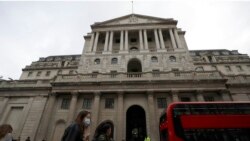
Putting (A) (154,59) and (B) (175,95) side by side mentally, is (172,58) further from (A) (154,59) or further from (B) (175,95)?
(B) (175,95)

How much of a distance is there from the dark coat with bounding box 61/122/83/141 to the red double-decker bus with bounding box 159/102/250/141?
7078 mm

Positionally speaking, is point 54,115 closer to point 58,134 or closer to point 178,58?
point 58,134

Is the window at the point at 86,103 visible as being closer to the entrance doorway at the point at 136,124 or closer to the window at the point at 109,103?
the window at the point at 109,103

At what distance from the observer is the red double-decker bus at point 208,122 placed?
9.18 m

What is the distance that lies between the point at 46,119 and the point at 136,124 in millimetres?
11343

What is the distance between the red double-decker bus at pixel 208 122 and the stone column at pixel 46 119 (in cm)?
1442

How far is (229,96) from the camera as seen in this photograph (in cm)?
1812

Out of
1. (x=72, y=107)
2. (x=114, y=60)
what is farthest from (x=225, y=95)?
(x=72, y=107)

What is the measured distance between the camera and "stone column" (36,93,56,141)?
17203 millimetres

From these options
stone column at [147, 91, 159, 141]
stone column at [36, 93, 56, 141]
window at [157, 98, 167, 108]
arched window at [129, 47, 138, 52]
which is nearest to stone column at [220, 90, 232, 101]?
window at [157, 98, 167, 108]

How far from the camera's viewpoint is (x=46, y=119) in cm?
1823

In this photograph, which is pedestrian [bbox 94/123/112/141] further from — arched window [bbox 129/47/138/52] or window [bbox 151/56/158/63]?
arched window [bbox 129/47/138/52]

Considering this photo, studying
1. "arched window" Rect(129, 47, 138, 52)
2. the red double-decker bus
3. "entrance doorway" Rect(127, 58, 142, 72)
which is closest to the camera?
the red double-decker bus

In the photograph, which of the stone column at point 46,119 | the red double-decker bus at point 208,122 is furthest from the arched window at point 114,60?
the red double-decker bus at point 208,122
